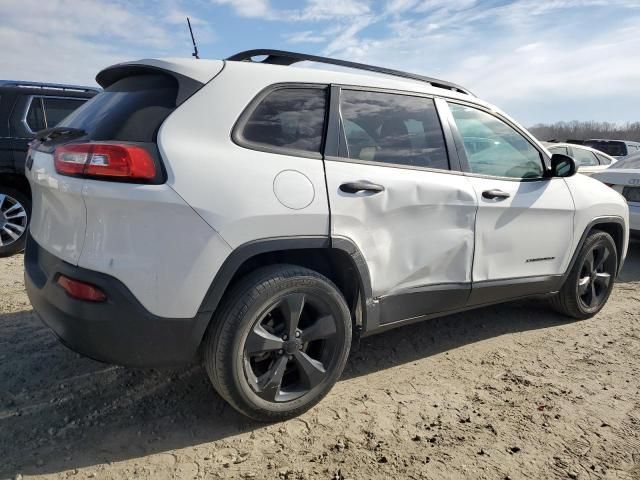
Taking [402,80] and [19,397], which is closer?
[19,397]

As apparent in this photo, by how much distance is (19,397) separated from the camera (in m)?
2.71

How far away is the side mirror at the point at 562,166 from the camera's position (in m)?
3.74

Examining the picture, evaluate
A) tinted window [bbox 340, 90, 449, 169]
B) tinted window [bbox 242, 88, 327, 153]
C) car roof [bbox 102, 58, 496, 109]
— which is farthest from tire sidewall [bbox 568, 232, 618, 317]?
tinted window [bbox 242, 88, 327, 153]

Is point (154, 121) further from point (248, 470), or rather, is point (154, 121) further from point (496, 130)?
point (496, 130)

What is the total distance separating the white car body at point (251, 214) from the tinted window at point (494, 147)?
87mm

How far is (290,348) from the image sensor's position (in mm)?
2518

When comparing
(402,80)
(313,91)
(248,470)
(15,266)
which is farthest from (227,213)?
(15,266)

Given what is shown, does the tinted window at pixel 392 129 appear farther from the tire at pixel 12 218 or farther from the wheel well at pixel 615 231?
the tire at pixel 12 218

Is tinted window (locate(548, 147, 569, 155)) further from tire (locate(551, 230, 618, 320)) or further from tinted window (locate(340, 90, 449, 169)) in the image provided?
tinted window (locate(340, 90, 449, 169))

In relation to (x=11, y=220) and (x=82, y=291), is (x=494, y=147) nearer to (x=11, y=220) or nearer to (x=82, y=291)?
(x=82, y=291)

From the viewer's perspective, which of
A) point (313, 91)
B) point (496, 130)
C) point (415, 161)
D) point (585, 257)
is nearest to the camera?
point (313, 91)

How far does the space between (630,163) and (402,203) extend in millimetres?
5856

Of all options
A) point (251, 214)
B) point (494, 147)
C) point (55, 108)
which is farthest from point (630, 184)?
point (55, 108)

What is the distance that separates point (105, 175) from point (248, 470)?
1439 millimetres
